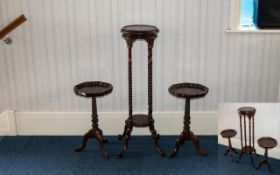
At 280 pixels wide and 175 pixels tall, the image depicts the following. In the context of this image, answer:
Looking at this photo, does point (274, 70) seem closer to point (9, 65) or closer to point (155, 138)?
point (155, 138)

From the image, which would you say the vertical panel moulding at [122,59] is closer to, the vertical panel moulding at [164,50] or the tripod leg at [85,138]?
the vertical panel moulding at [164,50]

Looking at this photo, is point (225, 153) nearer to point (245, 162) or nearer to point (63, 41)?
point (245, 162)

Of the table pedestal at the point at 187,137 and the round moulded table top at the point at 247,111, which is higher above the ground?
the round moulded table top at the point at 247,111

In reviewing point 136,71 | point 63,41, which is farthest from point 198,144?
point 63,41

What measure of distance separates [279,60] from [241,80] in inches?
15.1

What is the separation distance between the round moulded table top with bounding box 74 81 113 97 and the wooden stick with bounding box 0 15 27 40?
0.73m

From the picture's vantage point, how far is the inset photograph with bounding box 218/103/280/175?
329 cm

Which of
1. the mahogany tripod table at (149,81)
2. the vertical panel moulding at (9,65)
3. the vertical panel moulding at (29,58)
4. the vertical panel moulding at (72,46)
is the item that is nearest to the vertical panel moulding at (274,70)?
the mahogany tripod table at (149,81)

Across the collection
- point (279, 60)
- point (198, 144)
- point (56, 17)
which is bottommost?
point (198, 144)

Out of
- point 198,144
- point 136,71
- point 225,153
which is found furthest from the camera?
point 136,71

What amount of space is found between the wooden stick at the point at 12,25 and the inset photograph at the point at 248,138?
184 centimetres

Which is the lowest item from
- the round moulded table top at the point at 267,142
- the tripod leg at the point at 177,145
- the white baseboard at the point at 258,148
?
the tripod leg at the point at 177,145

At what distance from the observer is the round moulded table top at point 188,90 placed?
3.81 metres

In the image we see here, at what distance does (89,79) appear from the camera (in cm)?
435
